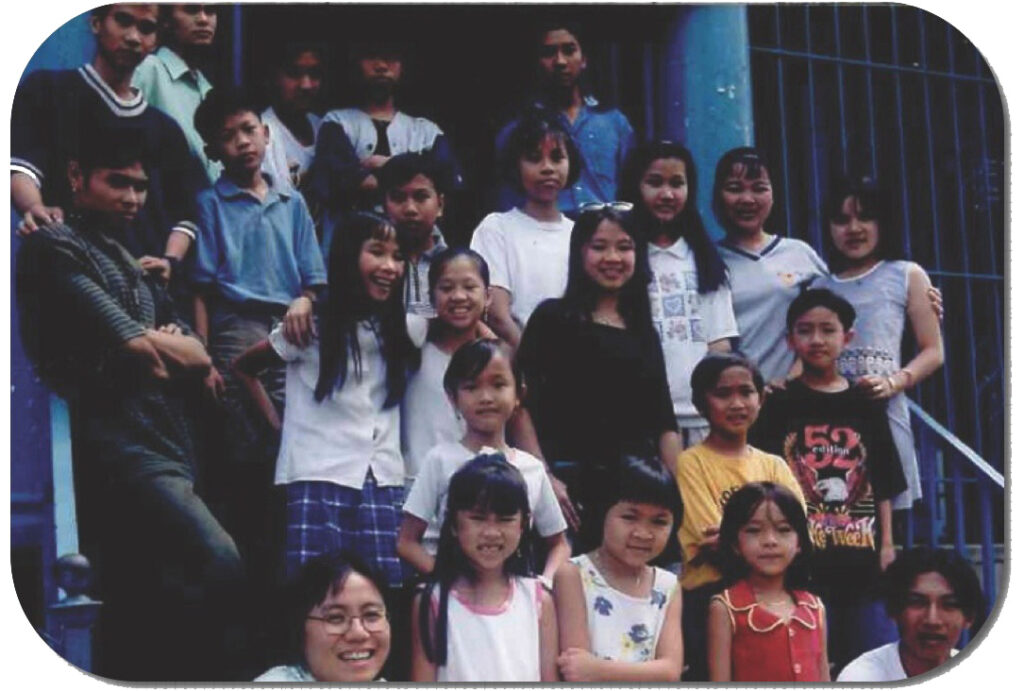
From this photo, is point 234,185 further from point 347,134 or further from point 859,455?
point 859,455

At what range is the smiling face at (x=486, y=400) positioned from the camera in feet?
10.5

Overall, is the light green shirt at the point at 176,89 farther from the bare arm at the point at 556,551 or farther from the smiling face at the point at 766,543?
the smiling face at the point at 766,543

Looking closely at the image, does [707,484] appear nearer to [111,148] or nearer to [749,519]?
[749,519]

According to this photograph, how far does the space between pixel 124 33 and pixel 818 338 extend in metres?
1.41

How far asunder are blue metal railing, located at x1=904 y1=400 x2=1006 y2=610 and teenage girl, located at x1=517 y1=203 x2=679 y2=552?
0.51 meters

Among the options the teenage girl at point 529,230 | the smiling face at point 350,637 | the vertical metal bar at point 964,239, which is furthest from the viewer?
the vertical metal bar at point 964,239

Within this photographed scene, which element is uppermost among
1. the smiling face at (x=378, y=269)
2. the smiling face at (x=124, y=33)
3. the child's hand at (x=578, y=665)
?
the smiling face at (x=124, y=33)

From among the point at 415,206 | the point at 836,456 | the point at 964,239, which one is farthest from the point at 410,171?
the point at 964,239

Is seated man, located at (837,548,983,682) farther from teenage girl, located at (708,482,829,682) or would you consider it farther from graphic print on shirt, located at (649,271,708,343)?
graphic print on shirt, located at (649,271,708,343)

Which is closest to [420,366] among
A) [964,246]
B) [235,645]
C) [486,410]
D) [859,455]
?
[486,410]

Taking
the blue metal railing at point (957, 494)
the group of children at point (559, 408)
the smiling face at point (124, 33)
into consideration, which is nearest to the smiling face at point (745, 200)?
the group of children at point (559, 408)

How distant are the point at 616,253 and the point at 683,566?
0.59 m

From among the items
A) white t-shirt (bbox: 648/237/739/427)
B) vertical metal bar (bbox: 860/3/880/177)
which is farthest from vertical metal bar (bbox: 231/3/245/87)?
vertical metal bar (bbox: 860/3/880/177)

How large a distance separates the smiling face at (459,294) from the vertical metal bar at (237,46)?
534 mm
